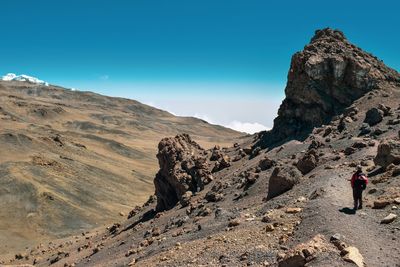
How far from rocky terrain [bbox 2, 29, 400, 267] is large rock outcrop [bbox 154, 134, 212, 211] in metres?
0.11

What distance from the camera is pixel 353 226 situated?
54.3 ft

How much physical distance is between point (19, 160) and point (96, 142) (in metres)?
56.6

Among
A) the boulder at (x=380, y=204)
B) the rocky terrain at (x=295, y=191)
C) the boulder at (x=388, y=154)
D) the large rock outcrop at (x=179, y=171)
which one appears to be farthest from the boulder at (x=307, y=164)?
the large rock outcrop at (x=179, y=171)

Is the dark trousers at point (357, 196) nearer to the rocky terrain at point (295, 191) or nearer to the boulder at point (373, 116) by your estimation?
the rocky terrain at point (295, 191)

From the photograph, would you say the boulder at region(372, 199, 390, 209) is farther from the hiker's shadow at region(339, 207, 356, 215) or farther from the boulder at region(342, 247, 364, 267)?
the boulder at region(342, 247, 364, 267)

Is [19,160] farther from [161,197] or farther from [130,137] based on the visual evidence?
[130,137]

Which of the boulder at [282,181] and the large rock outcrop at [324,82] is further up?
the large rock outcrop at [324,82]

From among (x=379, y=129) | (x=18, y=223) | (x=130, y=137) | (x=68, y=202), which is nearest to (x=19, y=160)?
(x=68, y=202)

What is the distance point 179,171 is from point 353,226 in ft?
78.7

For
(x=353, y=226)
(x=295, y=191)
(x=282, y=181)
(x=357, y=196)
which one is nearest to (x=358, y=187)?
(x=357, y=196)

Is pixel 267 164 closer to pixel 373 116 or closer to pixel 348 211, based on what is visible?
pixel 373 116

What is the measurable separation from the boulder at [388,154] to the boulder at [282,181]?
14.1ft

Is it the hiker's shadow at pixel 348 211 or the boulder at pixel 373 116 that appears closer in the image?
the hiker's shadow at pixel 348 211

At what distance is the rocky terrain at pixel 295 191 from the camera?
16.5 m
